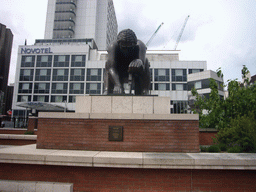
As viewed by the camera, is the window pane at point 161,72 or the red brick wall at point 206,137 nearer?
the red brick wall at point 206,137

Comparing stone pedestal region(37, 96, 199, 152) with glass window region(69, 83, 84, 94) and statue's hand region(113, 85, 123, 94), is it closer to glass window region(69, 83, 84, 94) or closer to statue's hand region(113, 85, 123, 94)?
statue's hand region(113, 85, 123, 94)

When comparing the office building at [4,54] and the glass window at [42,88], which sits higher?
the office building at [4,54]

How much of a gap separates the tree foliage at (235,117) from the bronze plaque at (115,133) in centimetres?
359

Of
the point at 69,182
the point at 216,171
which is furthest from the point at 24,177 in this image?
the point at 216,171

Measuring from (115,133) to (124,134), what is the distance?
27 cm

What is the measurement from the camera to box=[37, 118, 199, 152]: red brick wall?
5.46m

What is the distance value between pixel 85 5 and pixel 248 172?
72.2 metres

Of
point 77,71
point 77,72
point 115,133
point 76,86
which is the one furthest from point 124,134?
point 77,71

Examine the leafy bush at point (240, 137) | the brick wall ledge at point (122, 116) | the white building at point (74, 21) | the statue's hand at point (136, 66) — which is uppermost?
the white building at point (74, 21)

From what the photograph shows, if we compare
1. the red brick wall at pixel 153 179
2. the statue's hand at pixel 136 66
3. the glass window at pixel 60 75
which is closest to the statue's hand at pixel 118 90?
the statue's hand at pixel 136 66

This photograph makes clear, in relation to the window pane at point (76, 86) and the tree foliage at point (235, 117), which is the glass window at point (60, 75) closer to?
the window pane at point (76, 86)

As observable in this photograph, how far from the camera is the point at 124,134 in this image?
558cm

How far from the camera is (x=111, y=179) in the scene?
4.78m

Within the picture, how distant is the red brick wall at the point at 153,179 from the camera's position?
4703mm
